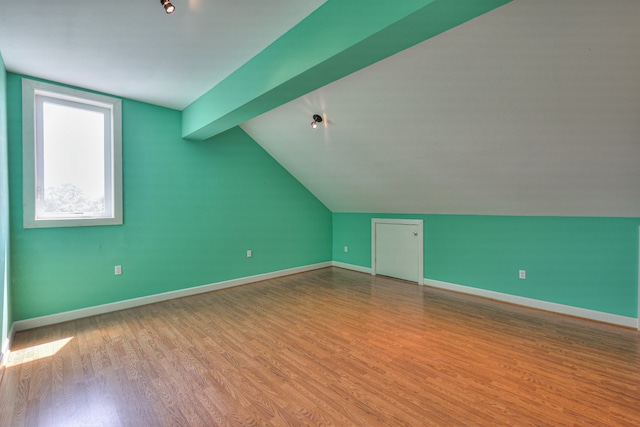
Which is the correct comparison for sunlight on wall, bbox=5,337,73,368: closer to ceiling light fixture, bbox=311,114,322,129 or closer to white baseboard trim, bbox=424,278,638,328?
ceiling light fixture, bbox=311,114,322,129

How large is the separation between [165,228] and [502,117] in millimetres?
3898

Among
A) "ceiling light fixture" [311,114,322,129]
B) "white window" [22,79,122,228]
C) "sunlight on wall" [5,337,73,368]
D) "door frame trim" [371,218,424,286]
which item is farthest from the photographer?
"door frame trim" [371,218,424,286]

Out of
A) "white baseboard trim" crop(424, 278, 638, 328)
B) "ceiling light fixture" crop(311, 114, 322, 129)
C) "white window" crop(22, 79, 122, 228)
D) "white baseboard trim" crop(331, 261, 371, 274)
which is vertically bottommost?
"white baseboard trim" crop(424, 278, 638, 328)

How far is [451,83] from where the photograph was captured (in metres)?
2.28

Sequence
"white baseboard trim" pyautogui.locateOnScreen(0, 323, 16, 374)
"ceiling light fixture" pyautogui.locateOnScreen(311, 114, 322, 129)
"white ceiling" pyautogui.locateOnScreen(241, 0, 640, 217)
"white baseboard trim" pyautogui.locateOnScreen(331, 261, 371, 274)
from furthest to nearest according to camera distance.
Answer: "white baseboard trim" pyautogui.locateOnScreen(331, 261, 371, 274), "ceiling light fixture" pyautogui.locateOnScreen(311, 114, 322, 129), "white baseboard trim" pyautogui.locateOnScreen(0, 323, 16, 374), "white ceiling" pyautogui.locateOnScreen(241, 0, 640, 217)

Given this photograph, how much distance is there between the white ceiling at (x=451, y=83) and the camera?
1.78 metres

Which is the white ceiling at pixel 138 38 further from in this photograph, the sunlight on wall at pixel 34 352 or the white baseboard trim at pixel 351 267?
the white baseboard trim at pixel 351 267

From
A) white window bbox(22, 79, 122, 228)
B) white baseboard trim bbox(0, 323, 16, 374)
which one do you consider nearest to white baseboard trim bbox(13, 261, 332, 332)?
white baseboard trim bbox(0, 323, 16, 374)

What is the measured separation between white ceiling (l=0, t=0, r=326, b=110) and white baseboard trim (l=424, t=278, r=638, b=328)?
3.78m

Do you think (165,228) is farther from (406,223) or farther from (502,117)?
(502,117)

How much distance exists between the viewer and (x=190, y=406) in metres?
1.71

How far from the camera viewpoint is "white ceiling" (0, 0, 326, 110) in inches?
71.4

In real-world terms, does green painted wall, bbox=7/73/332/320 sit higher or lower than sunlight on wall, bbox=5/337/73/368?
higher

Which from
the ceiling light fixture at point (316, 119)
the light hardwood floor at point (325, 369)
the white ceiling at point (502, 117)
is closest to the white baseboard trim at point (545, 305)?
the light hardwood floor at point (325, 369)
